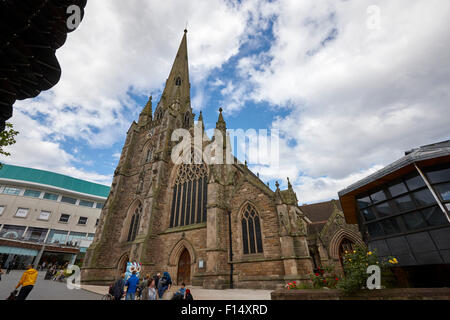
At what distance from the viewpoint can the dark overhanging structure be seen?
185 centimetres

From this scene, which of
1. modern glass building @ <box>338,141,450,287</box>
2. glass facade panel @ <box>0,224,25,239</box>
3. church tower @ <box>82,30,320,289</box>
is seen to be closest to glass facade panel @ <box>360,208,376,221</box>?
modern glass building @ <box>338,141,450,287</box>

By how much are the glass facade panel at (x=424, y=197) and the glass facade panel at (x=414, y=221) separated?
29 cm

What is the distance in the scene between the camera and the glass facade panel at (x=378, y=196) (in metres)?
5.66

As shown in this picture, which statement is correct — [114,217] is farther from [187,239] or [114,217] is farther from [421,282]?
[421,282]

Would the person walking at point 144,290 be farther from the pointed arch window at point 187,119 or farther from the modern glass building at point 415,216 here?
the pointed arch window at point 187,119

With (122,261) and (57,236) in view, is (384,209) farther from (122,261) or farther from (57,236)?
(57,236)

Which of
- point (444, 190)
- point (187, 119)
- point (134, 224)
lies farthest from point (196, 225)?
point (187, 119)

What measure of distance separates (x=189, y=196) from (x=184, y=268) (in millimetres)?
5892

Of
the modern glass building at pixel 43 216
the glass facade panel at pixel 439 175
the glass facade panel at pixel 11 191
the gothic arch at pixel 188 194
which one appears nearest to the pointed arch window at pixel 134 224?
the gothic arch at pixel 188 194

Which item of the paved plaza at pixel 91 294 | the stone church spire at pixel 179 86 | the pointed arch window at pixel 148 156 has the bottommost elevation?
the paved plaza at pixel 91 294

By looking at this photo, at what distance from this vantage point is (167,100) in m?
30.8

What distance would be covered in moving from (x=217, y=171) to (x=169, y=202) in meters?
6.20

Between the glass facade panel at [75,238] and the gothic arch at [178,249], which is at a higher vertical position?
the glass facade panel at [75,238]

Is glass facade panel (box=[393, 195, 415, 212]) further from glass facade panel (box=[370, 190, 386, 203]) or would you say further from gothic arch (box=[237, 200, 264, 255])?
gothic arch (box=[237, 200, 264, 255])
